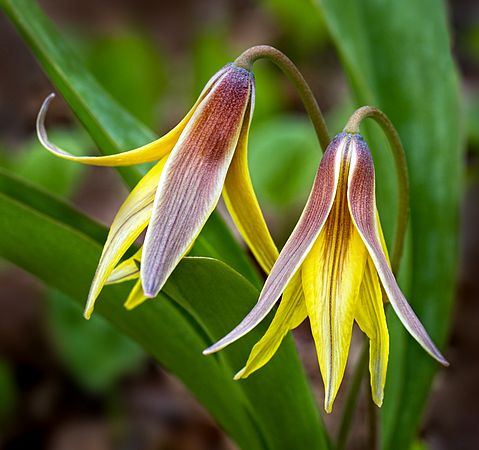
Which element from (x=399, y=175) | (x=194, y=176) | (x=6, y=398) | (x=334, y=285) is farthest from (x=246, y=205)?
(x=6, y=398)

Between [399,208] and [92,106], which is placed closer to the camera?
[399,208]

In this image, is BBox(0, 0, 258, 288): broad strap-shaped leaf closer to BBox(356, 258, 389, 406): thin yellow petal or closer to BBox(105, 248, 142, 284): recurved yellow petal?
BBox(105, 248, 142, 284): recurved yellow petal

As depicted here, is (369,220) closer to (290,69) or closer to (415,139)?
(290,69)

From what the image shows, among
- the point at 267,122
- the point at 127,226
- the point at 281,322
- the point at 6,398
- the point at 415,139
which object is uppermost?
the point at 127,226

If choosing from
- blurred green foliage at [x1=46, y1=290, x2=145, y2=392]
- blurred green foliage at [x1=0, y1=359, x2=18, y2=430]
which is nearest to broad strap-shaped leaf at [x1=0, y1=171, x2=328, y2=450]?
blurred green foliage at [x1=46, y1=290, x2=145, y2=392]

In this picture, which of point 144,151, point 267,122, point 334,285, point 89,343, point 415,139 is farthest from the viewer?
point 267,122

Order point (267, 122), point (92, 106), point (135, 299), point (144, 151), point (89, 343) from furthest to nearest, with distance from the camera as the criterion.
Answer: point (267, 122), point (89, 343), point (92, 106), point (135, 299), point (144, 151)

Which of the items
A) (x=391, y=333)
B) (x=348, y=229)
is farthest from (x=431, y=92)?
(x=348, y=229)

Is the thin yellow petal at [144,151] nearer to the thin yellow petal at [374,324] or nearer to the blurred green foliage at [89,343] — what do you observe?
the thin yellow petal at [374,324]

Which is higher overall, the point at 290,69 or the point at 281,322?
the point at 290,69
